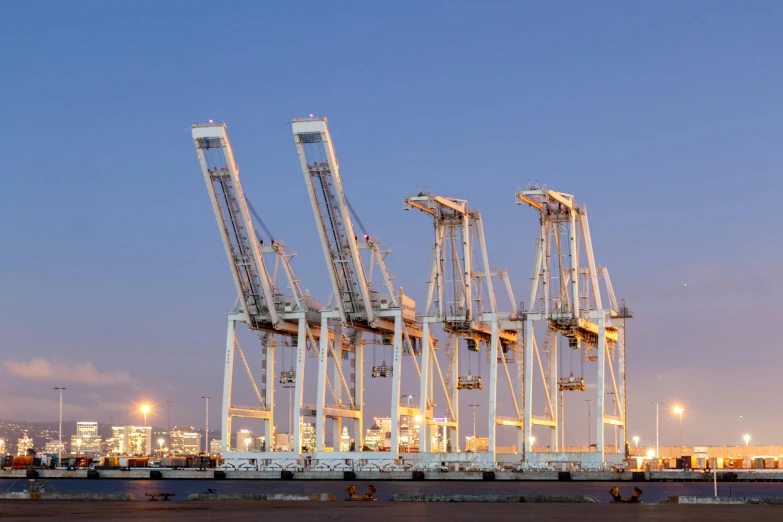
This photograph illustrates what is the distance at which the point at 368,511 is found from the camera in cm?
3391

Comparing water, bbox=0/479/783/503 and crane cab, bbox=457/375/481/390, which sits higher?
crane cab, bbox=457/375/481/390

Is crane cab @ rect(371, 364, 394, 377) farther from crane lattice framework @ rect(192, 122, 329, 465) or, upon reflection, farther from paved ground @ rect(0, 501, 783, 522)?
paved ground @ rect(0, 501, 783, 522)

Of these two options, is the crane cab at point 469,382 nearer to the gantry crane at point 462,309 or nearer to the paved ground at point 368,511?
the gantry crane at point 462,309

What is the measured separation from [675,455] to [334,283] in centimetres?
10992

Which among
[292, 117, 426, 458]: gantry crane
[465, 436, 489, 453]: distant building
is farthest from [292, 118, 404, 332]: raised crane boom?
[465, 436, 489, 453]: distant building

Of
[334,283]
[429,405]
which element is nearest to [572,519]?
[334,283]

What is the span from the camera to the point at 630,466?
9850 centimetres

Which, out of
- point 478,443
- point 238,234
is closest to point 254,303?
point 238,234

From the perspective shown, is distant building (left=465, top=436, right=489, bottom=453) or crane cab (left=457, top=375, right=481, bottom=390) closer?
crane cab (left=457, top=375, right=481, bottom=390)

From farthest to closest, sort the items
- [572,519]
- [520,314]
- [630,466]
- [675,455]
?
[675,455] → [630,466] → [520,314] → [572,519]

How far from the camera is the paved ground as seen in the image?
30.6m

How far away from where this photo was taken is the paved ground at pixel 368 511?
30.6 metres

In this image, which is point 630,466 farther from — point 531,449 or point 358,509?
point 358,509

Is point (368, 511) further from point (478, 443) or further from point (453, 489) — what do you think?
point (478, 443)
